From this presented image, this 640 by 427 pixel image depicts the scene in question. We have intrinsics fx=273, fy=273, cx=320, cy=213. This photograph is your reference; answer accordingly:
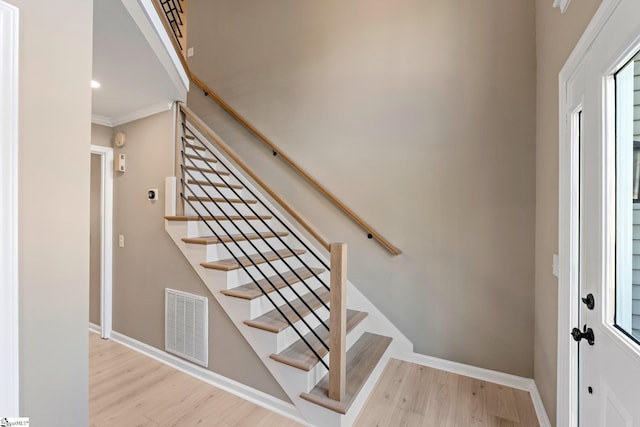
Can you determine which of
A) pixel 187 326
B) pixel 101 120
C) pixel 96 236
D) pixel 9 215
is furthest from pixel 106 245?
pixel 9 215

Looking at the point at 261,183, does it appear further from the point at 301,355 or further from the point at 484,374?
the point at 484,374

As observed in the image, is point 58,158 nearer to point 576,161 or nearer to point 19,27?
point 19,27

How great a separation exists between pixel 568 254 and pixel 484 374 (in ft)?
4.46

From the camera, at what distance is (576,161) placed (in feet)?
4.38

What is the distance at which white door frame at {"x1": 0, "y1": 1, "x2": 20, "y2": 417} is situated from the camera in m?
0.88

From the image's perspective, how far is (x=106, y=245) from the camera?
2928mm

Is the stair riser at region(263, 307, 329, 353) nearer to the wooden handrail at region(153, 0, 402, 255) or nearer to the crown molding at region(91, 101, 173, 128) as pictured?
the wooden handrail at region(153, 0, 402, 255)

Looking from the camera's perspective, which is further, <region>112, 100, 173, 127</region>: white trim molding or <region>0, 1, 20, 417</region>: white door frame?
<region>112, 100, 173, 127</region>: white trim molding

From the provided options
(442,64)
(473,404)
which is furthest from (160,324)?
(442,64)

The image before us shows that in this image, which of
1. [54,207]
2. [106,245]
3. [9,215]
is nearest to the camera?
[9,215]

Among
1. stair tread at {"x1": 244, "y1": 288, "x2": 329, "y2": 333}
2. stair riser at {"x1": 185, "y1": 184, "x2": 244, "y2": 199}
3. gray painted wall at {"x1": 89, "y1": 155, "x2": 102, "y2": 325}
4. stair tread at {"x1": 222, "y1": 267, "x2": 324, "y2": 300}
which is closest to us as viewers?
stair tread at {"x1": 244, "y1": 288, "x2": 329, "y2": 333}

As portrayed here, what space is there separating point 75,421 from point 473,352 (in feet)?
8.27

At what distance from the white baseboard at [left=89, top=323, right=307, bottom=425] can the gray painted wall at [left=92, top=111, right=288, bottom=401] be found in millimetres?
55

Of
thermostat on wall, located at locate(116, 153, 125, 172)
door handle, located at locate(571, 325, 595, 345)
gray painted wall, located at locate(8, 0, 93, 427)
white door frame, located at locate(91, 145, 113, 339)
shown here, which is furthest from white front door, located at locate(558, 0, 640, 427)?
white door frame, located at locate(91, 145, 113, 339)
